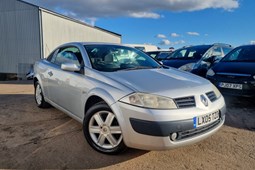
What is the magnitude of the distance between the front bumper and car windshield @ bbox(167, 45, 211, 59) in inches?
192

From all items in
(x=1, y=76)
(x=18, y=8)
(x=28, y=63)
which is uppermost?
(x=18, y=8)

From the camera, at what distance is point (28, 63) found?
1842cm

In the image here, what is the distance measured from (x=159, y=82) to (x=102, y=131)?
96 cm

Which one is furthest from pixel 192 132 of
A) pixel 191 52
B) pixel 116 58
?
pixel 191 52

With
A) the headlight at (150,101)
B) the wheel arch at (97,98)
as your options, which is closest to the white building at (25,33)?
the wheel arch at (97,98)

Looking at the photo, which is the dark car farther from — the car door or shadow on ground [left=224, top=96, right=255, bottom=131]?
the car door

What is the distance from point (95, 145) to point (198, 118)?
4.43 feet

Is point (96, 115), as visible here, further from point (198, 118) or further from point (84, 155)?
point (198, 118)

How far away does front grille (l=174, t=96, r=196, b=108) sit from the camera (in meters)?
2.55

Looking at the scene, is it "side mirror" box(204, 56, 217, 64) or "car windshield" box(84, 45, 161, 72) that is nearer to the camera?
"car windshield" box(84, 45, 161, 72)

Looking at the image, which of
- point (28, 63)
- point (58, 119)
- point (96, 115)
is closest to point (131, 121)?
point (96, 115)

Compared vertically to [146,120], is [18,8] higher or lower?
higher

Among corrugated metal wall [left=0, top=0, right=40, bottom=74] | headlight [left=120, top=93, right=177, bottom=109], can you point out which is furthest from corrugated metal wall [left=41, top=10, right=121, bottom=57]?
headlight [left=120, top=93, right=177, bottom=109]

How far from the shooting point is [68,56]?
13.4ft
